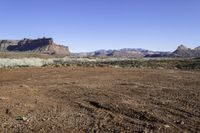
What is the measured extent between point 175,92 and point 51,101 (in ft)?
17.7

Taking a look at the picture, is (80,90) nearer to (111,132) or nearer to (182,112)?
(182,112)

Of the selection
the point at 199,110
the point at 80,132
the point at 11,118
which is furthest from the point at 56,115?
the point at 199,110

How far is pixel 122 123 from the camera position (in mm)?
8711

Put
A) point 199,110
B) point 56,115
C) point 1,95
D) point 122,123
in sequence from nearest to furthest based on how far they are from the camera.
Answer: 1. point 122,123
2. point 56,115
3. point 199,110
4. point 1,95

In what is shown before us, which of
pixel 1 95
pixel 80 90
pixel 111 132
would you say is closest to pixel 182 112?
pixel 111 132

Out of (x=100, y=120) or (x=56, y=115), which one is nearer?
(x=100, y=120)

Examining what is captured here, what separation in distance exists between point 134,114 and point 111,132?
202 cm

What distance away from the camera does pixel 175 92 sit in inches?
570

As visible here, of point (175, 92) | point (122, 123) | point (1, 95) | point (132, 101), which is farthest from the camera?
point (175, 92)

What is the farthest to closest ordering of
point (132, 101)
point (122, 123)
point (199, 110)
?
point (132, 101)
point (199, 110)
point (122, 123)

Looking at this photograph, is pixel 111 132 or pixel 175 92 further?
pixel 175 92

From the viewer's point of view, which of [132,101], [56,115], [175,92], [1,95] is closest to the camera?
[56,115]

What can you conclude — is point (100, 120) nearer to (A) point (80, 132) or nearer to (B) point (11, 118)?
(A) point (80, 132)

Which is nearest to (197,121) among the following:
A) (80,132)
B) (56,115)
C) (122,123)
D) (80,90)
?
(122,123)
